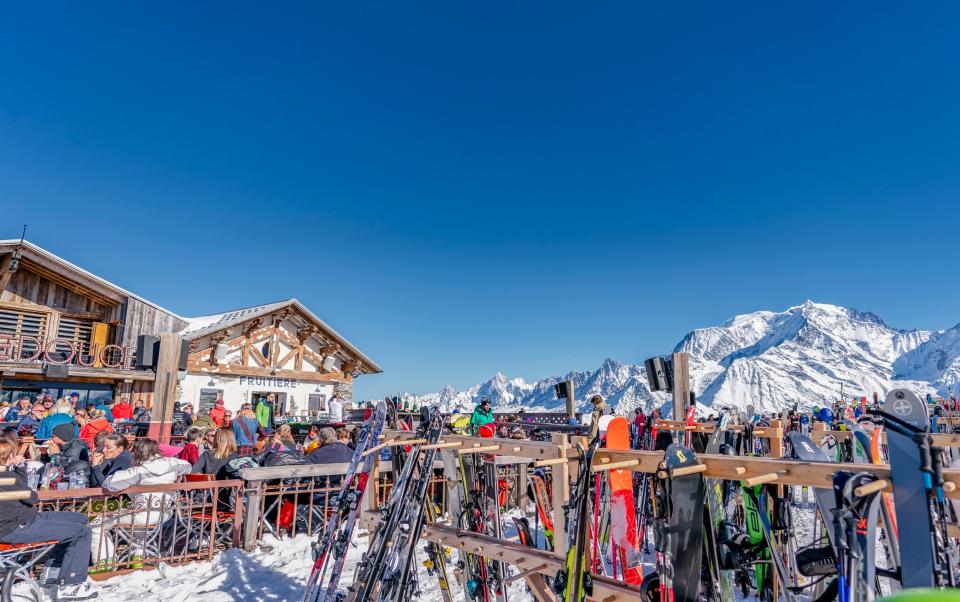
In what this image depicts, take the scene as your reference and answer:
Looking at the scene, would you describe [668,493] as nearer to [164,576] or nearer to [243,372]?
[164,576]

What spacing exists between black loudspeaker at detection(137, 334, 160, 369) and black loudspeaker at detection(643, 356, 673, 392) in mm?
10500

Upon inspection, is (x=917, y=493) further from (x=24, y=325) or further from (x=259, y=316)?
(x=24, y=325)

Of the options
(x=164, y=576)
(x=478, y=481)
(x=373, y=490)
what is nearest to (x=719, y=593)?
(x=478, y=481)

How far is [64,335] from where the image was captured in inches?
731

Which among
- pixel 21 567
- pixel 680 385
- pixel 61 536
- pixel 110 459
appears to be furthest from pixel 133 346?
pixel 680 385

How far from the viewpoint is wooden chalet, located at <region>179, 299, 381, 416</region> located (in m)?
19.5

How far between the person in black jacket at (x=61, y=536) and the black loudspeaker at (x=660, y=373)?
9026mm

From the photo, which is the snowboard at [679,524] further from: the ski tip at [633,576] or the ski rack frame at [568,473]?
the ski tip at [633,576]

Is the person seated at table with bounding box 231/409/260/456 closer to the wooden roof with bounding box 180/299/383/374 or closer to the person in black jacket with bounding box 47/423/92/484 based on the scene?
the person in black jacket with bounding box 47/423/92/484

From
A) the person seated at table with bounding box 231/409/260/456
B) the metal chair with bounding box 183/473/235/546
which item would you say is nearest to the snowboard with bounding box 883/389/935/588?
the metal chair with bounding box 183/473/235/546

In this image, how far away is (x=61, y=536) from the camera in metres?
5.20

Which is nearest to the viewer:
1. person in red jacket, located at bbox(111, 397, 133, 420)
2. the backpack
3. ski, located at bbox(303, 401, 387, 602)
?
ski, located at bbox(303, 401, 387, 602)

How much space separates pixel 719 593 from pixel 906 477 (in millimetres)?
1394

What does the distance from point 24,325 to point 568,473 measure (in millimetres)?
20999
